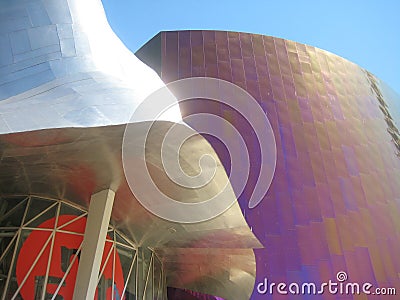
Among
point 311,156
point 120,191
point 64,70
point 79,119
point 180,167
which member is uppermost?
point 311,156

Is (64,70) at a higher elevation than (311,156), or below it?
below

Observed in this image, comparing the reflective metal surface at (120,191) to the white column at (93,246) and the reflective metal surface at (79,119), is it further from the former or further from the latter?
the white column at (93,246)

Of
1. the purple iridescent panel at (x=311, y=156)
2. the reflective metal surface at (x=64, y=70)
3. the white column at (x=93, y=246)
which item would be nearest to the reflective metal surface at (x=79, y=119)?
the reflective metal surface at (x=64, y=70)

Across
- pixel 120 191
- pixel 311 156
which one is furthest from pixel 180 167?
pixel 311 156

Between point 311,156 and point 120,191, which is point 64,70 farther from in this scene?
point 311,156

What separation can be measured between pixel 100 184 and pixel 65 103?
385cm

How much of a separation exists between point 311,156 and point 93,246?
14724 millimetres

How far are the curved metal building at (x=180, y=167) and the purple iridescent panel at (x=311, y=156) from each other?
84 mm

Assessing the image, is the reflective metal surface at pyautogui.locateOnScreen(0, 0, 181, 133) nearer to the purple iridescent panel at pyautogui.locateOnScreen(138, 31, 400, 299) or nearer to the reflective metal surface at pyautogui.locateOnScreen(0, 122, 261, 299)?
the reflective metal surface at pyautogui.locateOnScreen(0, 122, 261, 299)

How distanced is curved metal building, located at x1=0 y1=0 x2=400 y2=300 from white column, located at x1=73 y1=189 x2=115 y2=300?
39mm

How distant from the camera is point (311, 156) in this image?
74.4 ft

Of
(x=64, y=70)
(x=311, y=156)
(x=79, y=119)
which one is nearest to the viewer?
(x=79, y=119)

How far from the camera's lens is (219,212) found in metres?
11.6

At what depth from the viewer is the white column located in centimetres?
1089
